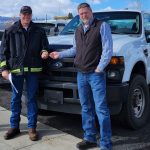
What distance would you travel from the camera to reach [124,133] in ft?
19.4

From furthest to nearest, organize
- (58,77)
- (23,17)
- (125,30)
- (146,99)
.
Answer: (125,30) → (146,99) → (58,77) → (23,17)

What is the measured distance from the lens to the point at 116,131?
6.02 meters

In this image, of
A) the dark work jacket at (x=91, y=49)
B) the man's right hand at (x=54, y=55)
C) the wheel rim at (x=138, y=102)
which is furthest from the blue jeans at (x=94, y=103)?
the wheel rim at (x=138, y=102)

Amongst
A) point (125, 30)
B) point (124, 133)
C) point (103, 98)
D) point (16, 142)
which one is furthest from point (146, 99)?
point (16, 142)

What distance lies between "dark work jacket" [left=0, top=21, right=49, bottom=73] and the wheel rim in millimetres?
1665

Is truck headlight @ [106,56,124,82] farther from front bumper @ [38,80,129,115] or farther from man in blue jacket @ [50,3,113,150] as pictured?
man in blue jacket @ [50,3,113,150]

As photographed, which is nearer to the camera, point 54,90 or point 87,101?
point 87,101

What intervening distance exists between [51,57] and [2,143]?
4.55 ft

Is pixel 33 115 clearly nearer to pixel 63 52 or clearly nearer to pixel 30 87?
pixel 30 87

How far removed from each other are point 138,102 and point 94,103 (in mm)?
1298

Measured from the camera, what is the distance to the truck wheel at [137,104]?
568 cm

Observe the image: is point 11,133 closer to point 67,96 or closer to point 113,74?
point 67,96

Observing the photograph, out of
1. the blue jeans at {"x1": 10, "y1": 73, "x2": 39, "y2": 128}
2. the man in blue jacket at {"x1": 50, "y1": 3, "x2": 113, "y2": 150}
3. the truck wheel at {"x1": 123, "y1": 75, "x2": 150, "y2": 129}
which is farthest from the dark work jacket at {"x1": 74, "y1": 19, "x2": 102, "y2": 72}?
the truck wheel at {"x1": 123, "y1": 75, "x2": 150, "y2": 129}

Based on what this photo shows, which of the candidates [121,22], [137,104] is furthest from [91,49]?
→ [121,22]
